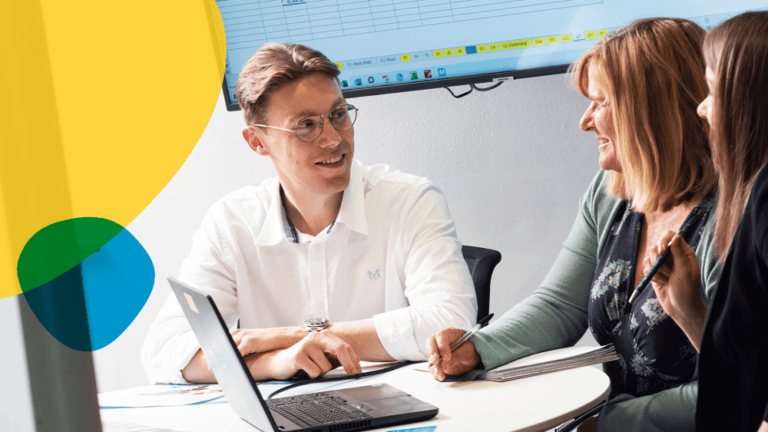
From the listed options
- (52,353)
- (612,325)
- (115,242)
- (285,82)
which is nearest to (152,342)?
(285,82)

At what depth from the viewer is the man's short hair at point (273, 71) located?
71.9 inches

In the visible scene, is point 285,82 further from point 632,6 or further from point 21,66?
point 21,66

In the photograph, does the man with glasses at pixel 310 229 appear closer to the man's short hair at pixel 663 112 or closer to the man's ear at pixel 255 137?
the man's ear at pixel 255 137

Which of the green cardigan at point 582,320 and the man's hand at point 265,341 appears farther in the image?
the man's hand at point 265,341

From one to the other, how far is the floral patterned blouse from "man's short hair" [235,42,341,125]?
884 mm

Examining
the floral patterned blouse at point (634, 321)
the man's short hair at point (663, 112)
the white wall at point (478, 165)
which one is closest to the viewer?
the floral patterned blouse at point (634, 321)

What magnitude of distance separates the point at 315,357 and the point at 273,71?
2.79ft

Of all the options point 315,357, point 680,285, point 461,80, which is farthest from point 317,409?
point 461,80

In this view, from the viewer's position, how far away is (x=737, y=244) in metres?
1.00

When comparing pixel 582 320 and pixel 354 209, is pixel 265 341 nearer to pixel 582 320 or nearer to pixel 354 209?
pixel 354 209

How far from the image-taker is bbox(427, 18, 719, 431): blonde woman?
1270 millimetres

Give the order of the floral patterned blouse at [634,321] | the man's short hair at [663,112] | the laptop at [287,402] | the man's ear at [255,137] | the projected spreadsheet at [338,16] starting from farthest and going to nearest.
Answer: the projected spreadsheet at [338,16]
the man's ear at [255,137]
the man's short hair at [663,112]
the floral patterned blouse at [634,321]
the laptop at [287,402]

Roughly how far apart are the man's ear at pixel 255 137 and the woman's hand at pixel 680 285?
1153 mm

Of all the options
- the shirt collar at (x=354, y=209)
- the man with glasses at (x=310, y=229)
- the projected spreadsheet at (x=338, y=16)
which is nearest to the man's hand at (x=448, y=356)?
the man with glasses at (x=310, y=229)
